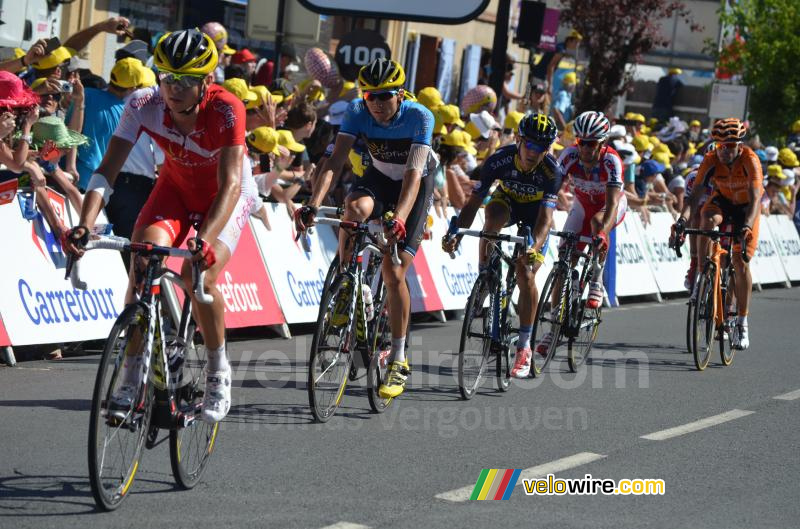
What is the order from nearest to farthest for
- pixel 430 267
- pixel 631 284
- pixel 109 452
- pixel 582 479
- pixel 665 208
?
pixel 109 452
pixel 582 479
pixel 430 267
pixel 631 284
pixel 665 208

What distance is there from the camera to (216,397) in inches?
233

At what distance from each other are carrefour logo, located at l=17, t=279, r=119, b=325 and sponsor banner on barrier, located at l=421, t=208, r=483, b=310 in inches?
174

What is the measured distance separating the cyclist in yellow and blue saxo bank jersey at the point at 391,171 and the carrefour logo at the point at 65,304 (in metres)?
2.38

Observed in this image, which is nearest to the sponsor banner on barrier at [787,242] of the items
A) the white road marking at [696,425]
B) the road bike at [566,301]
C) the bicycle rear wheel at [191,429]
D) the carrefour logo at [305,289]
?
the road bike at [566,301]

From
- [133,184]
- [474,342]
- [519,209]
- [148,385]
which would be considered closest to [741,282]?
[519,209]

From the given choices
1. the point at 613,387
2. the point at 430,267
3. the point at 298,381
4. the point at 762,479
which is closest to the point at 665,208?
the point at 430,267

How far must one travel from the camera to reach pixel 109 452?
5.36m

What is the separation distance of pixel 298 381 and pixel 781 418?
3.62 meters

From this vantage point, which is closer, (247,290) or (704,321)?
(247,290)

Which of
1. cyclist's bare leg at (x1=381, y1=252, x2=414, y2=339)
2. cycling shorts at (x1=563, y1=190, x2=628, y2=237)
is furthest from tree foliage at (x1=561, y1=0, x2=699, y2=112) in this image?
cyclist's bare leg at (x1=381, y1=252, x2=414, y2=339)

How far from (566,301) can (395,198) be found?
2.53 m

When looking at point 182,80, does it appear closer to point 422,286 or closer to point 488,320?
point 488,320

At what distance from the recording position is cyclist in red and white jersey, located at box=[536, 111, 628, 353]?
10.5 meters

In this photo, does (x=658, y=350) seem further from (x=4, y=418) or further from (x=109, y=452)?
(x=109, y=452)
